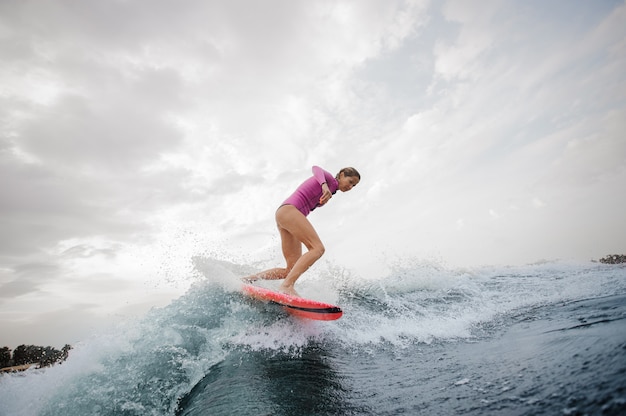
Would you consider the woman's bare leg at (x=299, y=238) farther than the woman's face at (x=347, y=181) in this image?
No

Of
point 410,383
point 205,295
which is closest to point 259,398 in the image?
point 410,383

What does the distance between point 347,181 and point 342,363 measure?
2.73m

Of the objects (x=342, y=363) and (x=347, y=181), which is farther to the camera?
(x=347, y=181)

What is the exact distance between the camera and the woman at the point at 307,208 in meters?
4.38

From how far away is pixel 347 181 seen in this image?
4688 millimetres

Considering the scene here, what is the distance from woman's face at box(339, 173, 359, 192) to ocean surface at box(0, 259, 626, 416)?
223 cm

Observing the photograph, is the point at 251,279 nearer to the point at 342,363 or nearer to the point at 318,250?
the point at 318,250

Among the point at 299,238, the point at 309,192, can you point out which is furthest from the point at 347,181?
the point at 299,238

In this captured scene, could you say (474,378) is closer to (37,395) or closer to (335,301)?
(37,395)

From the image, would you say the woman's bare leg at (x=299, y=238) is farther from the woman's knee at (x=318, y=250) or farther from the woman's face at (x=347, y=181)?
the woman's face at (x=347, y=181)

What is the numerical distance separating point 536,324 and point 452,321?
1182 mm

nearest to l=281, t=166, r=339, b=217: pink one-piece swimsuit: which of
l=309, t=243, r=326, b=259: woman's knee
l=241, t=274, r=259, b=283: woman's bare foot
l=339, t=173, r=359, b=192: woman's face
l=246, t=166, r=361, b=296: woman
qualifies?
l=246, t=166, r=361, b=296: woman

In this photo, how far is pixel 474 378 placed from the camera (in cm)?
183

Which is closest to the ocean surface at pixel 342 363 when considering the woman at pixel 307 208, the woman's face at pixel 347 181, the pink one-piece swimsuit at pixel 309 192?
the woman at pixel 307 208
